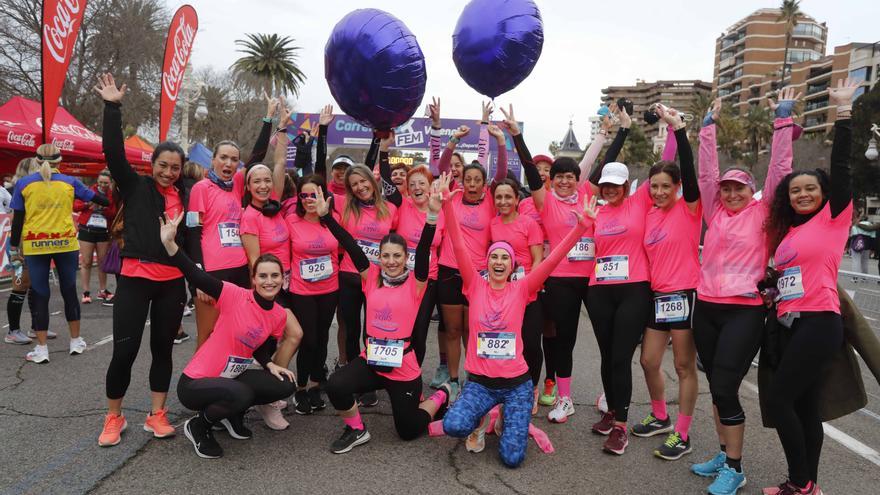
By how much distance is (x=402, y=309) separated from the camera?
3.56 m

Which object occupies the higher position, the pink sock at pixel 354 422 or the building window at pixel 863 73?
the building window at pixel 863 73

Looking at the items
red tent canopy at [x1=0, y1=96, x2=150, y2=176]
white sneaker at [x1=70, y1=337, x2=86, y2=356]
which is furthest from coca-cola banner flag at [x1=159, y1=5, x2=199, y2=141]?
white sneaker at [x1=70, y1=337, x2=86, y2=356]

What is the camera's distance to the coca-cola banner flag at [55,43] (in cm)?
763

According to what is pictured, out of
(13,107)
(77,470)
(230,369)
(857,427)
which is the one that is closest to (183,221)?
(230,369)

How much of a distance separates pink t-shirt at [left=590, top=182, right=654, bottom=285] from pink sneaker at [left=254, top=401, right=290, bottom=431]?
2341 millimetres

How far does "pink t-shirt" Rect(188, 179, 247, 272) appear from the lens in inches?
150

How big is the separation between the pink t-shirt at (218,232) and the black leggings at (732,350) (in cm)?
311

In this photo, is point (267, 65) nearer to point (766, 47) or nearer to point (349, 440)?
point (349, 440)

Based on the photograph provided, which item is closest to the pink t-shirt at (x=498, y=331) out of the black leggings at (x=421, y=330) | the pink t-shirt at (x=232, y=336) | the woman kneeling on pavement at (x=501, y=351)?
the woman kneeling on pavement at (x=501, y=351)

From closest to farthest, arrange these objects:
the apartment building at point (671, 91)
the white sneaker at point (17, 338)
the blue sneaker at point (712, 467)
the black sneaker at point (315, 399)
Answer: the blue sneaker at point (712, 467)
the black sneaker at point (315, 399)
the white sneaker at point (17, 338)
the apartment building at point (671, 91)

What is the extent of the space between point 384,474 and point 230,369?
1156 mm

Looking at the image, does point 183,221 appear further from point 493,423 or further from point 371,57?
point 493,423

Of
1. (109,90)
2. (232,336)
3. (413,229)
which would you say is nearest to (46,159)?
(109,90)

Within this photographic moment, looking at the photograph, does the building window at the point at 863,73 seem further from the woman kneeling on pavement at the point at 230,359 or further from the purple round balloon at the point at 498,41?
the woman kneeling on pavement at the point at 230,359
